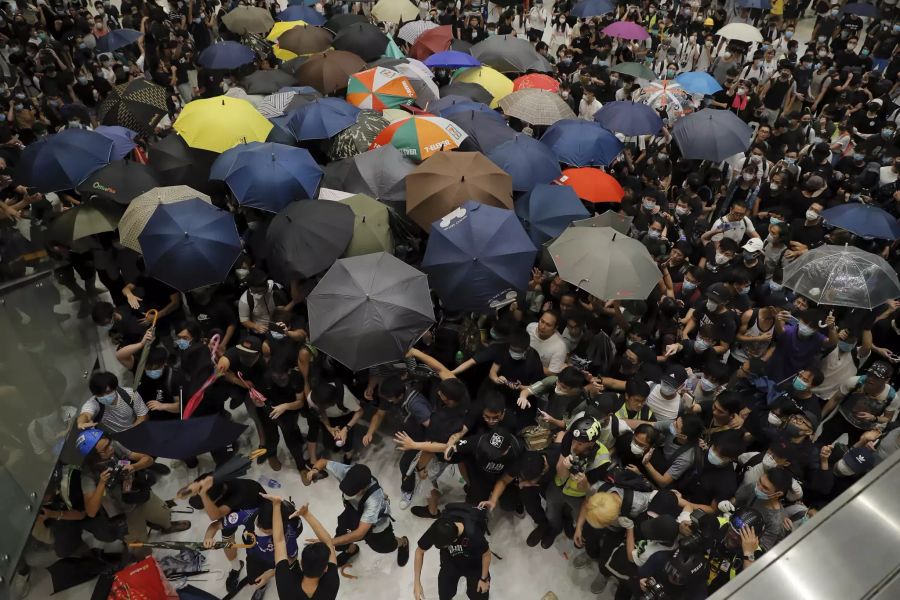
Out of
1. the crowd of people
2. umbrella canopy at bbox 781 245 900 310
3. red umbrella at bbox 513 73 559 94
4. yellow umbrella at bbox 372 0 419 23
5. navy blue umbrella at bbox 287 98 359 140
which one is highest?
yellow umbrella at bbox 372 0 419 23

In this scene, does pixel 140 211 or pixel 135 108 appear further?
pixel 135 108

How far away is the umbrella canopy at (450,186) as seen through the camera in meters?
6.30

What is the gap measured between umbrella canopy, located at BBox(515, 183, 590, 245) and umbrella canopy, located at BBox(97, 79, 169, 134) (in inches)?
216

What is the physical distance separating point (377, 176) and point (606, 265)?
2877 mm

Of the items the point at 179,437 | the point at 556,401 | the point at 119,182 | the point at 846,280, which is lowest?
the point at 556,401

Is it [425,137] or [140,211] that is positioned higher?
[425,137]

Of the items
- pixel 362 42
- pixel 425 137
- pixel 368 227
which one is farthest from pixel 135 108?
pixel 368 227

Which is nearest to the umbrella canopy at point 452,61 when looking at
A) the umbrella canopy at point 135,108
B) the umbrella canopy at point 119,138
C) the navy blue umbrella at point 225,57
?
the navy blue umbrella at point 225,57

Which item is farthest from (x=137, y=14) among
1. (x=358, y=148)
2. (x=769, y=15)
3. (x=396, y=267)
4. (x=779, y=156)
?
(x=769, y=15)

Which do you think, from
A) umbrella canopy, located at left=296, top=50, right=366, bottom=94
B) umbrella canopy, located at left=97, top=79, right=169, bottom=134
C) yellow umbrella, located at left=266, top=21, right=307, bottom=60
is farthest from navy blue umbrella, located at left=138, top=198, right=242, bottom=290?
yellow umbrella, located at left=266, top=21, right=307, bottom=60

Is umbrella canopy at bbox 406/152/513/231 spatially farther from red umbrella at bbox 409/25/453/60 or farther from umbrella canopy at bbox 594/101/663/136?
red umbrella at bbox 409/25/453/60

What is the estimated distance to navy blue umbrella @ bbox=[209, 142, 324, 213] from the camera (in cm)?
650

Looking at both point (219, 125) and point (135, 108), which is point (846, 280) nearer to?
point (219, 125)

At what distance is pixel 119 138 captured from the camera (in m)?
7.58
